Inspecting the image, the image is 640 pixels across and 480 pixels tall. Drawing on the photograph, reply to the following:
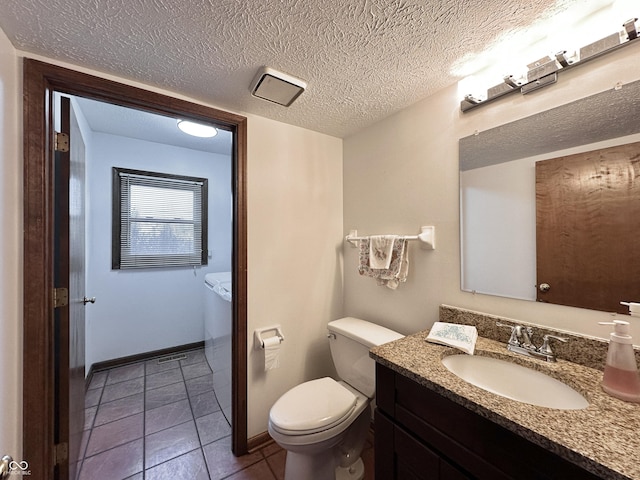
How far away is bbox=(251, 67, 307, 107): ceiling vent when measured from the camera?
116cm

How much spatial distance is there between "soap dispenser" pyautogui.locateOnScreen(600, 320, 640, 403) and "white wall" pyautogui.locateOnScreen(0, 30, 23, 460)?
1.92 m

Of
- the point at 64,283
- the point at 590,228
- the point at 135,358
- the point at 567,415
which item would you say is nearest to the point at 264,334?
the point at 64,283

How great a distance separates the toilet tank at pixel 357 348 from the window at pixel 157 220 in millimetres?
2058

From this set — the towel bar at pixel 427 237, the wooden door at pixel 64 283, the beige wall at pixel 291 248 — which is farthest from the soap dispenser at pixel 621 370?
the wooden door at pixel 64 283

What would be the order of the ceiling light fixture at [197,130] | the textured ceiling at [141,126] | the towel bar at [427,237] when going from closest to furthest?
the towel bar at [427,237], the textured ceiling at [141,126], the ceiling light fixture at [197,130]

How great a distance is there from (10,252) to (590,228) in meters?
2.12

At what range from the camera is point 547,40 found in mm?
979

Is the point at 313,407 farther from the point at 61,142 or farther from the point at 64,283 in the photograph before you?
the point at 61,142

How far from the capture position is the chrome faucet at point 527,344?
3.03 ft

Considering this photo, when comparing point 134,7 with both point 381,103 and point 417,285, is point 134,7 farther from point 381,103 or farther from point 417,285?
point 417,285

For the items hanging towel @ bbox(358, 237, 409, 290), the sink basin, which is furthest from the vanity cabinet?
hanging towel @ bbox(358, 237, 409, 290)

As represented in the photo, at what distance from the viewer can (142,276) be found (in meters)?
2.63

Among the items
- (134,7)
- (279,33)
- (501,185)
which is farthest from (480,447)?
(134,7)

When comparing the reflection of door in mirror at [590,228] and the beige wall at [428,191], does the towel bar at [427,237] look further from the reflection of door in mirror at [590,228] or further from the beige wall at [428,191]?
the reflection of door in mirror at [590,228]
